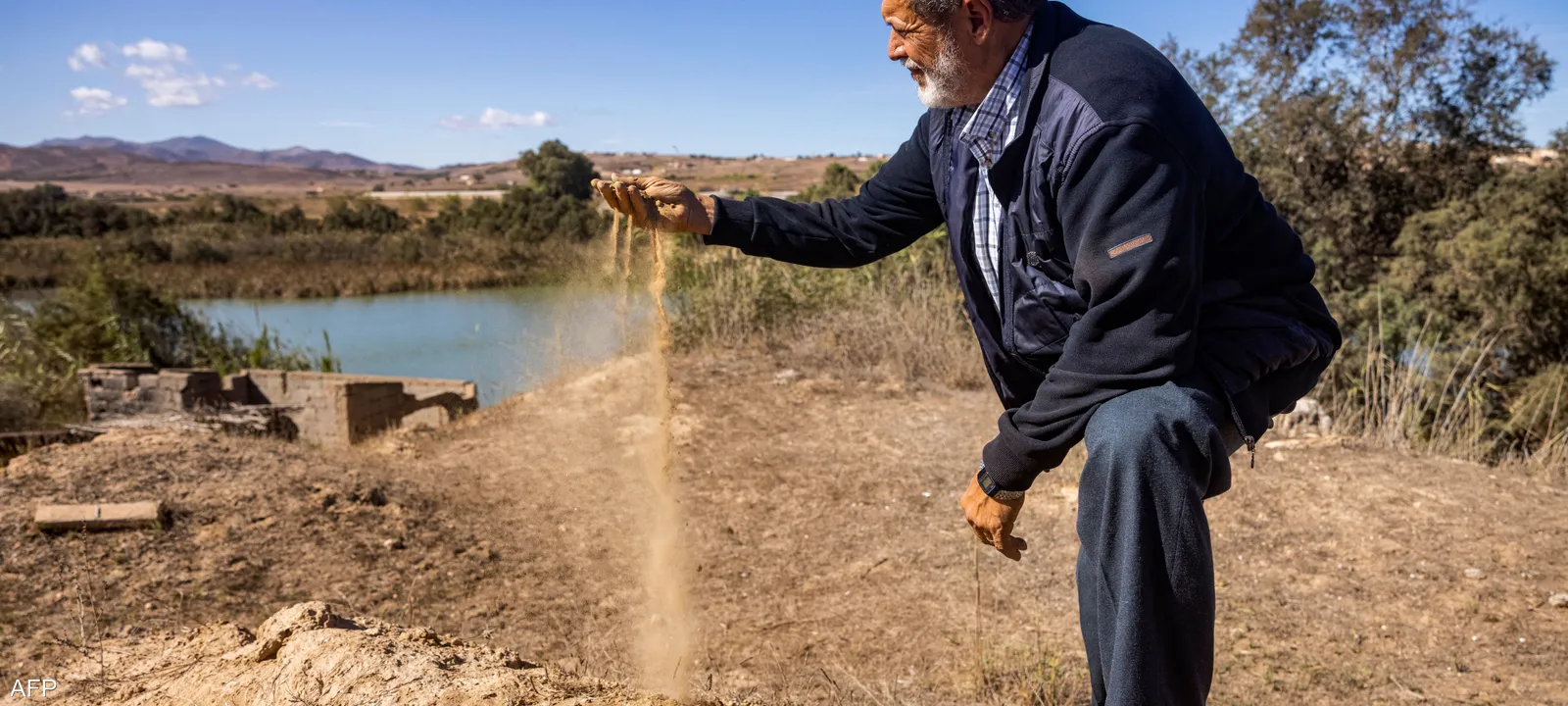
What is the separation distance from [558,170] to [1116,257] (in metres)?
12.6

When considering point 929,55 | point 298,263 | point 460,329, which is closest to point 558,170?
point 460,329

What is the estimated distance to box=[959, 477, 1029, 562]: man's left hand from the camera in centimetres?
189

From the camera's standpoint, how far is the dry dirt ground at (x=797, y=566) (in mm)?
3158

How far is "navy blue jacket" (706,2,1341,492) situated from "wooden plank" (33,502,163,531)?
13.5 ft

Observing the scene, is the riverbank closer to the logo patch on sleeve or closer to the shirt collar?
the shirt collar

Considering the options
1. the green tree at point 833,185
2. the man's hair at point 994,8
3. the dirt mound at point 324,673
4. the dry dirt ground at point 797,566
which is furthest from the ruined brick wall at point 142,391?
the man's hair at point 994,8

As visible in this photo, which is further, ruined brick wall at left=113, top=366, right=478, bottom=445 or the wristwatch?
ruined brick wall at left=113, top=366, right=478, bottom=445

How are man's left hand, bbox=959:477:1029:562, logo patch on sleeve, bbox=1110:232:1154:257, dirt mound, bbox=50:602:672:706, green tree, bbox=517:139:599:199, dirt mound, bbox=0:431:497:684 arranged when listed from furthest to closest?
green tree, bbox=517:139:599:199 → dirt mound, bbox=0:431:497:684 → dirt mound, bbox=50:602:672:706 → man's left hand, bbox=959:477:1029:562 → logo patch on sleeve, bbox=1110:232:1154:257

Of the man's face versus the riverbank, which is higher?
the man's face

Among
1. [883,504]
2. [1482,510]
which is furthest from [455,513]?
[1482,510]

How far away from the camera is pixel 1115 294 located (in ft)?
5.05

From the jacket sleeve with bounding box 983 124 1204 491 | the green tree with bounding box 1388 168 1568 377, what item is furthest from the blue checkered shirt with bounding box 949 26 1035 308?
the green tree with bounding box 1388 168 1568 377

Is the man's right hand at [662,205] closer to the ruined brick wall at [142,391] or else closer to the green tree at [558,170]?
the ruined brick wall at [142,391]

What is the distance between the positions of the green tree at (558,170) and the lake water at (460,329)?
151 centimetres
